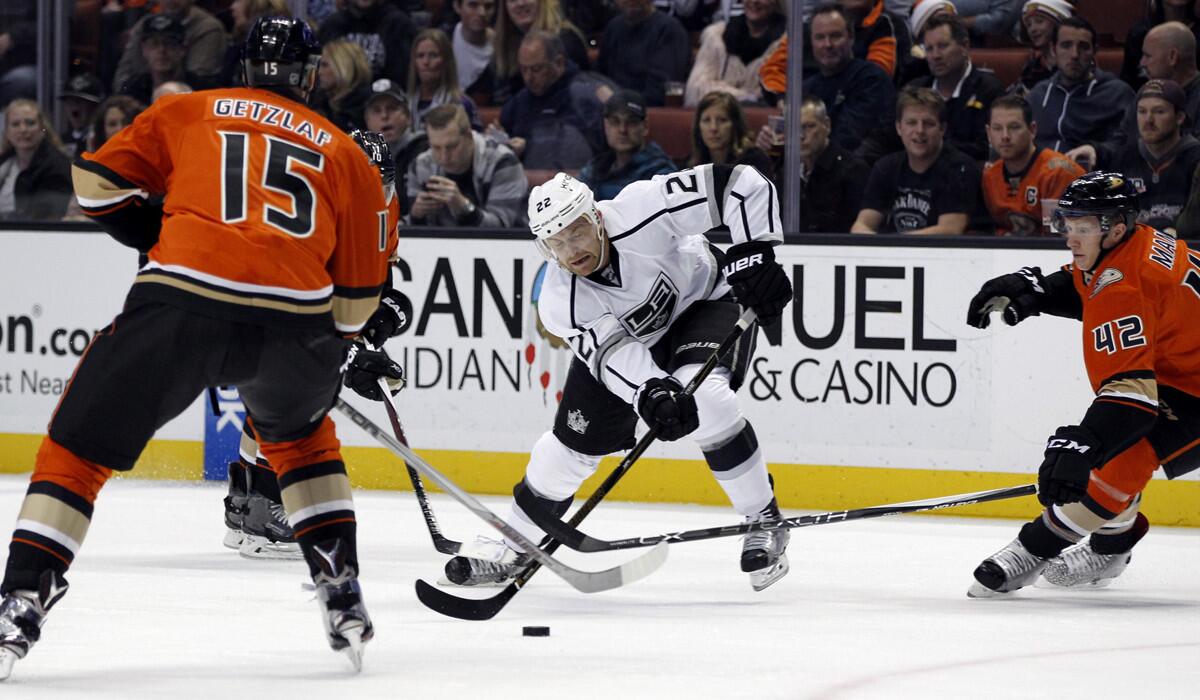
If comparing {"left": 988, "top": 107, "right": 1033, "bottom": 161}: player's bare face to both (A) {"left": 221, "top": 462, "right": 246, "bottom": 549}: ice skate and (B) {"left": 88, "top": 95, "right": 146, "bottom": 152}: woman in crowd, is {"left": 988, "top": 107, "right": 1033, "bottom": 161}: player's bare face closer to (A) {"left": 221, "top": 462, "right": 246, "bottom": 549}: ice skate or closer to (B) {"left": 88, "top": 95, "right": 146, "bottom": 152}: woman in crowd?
(A) {"left": 221, "top": 462, "right": 246, "bottom": 549}: ice skate

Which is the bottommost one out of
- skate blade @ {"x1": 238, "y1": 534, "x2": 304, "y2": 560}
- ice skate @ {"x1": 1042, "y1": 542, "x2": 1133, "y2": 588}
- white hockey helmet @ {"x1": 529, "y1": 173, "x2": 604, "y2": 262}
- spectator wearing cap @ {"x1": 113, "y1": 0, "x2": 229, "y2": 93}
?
skate blade @ {"x1": 238, "y1": 534, "x2": 304, "y2": 560}

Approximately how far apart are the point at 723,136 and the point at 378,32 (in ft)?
4.91

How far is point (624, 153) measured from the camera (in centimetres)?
599

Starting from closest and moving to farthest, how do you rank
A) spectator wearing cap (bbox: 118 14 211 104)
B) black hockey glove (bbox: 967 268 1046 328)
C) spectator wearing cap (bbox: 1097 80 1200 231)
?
black hockey glove (bbox: 967 268 1046 328) < spectator wearing cap (bbox: 1097 80 1200 231) < spectator wearing cap (bbox: 118 14 211 104)

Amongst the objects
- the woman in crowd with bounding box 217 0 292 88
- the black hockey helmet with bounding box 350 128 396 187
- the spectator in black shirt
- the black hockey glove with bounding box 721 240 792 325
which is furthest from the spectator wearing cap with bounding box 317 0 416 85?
the black hockey glove with bounding box 721 240 792 325

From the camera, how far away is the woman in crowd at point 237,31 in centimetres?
657

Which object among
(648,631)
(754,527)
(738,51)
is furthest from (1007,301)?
(738,51)

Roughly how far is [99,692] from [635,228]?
68.2 inches

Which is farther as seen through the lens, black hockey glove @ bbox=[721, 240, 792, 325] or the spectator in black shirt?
the spectator in black shirt

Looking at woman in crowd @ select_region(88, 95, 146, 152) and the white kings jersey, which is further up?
the white kings jersey

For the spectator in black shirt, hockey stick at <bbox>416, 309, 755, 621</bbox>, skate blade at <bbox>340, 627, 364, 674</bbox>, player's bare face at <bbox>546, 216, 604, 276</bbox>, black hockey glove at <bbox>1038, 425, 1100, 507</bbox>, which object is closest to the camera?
skate blade at <bbox>340, 627, 364, 674</bbox>

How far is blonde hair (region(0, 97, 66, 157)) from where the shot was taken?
6.65m

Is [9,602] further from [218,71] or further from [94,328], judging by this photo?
[218,71]

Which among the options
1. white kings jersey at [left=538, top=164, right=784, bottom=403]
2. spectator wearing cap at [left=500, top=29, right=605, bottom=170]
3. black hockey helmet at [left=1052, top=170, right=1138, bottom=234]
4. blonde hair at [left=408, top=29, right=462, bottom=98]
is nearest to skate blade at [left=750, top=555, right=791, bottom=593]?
white kings jersey at [left=538, top=164, right=784, bottom=403]
